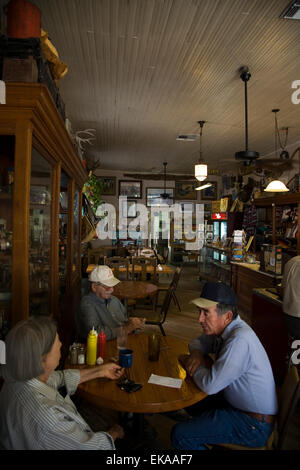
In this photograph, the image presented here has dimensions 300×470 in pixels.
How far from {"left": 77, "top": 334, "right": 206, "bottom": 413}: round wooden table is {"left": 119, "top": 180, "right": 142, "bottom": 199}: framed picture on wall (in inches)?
416

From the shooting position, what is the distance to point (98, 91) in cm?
473

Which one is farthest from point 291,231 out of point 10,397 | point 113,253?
point 113,253

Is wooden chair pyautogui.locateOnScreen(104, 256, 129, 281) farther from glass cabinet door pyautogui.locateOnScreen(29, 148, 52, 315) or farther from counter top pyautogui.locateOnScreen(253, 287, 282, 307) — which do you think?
glass cabinet door pyautogui.locateOnScreen(29, 148, 52, 315)

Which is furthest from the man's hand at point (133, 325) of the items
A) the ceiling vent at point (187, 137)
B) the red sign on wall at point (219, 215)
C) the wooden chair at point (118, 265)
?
the red sign on wall at point (219, 215)

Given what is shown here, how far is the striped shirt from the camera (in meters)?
1.27

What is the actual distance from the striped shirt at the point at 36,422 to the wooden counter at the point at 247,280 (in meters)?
4.30

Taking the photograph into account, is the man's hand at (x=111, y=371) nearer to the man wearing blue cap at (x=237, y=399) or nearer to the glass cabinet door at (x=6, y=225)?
the man wearing blue cap at (x=237, y=399)

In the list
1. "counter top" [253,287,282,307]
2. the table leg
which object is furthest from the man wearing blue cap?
"counter top" [253,287,282,307]

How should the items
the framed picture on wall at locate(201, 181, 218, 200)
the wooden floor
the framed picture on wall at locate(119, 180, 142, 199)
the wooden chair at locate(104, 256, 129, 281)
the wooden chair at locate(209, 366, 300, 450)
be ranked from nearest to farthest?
the wooden chair at locate(209, 366, 300, 450) → the wooden floor → the wooden chair at locate(104, 256, 129, 281) → the framed picture on wall at locate(119, 180, 142, 199) → the framed picture on wall at locate(201, 181, 218, 200)

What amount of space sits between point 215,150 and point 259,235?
8.55 feet

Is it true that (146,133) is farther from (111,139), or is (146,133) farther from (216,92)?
(216,92)

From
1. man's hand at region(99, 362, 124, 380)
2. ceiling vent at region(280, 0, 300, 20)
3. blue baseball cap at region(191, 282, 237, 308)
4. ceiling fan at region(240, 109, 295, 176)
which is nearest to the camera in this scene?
man's hand at region(99, 362, 124, 380)

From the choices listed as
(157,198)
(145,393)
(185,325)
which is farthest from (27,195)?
(157,198)

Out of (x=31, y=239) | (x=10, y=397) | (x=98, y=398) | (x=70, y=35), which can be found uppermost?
(x=70, y=35)
